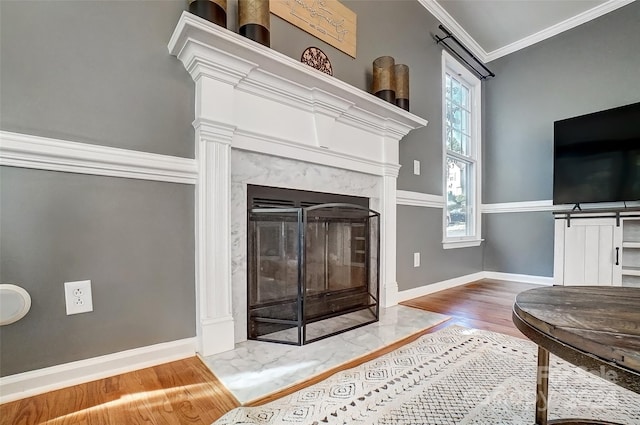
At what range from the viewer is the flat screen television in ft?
7.85

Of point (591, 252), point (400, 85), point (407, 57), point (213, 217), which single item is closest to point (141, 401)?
point (213, 217)

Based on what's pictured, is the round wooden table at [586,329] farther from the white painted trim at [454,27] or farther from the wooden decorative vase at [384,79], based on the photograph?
the white painted trim at [454,27]

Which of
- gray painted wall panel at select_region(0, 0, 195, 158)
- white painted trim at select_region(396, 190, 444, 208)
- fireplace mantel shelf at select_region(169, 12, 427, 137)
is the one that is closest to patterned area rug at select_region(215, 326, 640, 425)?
gray painted wall panel at select_region(0, 0, 195, 158)

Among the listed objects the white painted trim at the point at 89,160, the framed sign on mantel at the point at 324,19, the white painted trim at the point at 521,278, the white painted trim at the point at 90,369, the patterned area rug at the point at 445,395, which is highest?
the framed sign on mantel at the point at 324,19

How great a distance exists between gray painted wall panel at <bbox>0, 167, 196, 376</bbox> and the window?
8.14 feet

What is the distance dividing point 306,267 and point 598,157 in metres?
2.81

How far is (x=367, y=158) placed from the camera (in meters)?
2.04

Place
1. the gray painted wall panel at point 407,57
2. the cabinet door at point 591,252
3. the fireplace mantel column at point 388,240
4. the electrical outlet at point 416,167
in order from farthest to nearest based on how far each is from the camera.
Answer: the electrical outlet at point 416,167 → the cabinet door at point 591,252 → the fireplace mantel column at point 388,240 → the gray painted wall panel at point 407,57

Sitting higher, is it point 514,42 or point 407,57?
point 514,42

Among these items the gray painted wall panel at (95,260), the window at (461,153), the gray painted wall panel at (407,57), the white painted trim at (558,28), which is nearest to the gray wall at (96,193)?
the gray painted wall panel at (95,260)

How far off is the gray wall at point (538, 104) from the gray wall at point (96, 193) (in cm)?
339

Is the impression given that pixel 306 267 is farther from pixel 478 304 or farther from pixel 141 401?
pixel 478 304

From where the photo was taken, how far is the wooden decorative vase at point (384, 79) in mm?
2021

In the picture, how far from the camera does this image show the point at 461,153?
3252 mm
